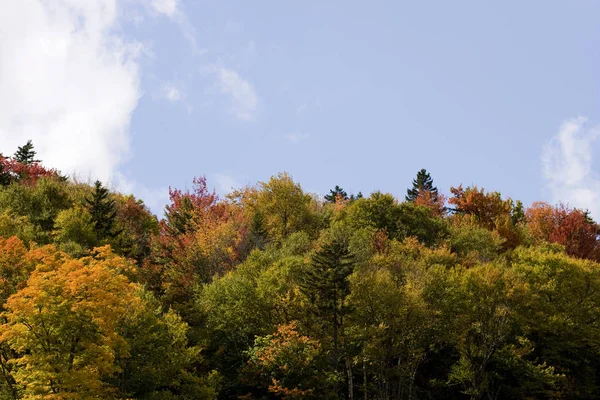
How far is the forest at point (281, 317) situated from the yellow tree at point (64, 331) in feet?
0.30

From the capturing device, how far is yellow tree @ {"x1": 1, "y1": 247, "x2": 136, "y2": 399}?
27406mm

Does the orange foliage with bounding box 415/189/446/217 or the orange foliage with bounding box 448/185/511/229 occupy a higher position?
the orange foliage with bounding box 415/189/446/217

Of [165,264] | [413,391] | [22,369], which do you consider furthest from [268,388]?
[165,264]

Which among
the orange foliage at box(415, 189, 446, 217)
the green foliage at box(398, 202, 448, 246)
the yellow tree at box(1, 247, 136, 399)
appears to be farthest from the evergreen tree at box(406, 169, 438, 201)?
the yellow tree at box(1, 247, 136, 399)

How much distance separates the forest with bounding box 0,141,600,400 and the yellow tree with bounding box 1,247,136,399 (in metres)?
0.09

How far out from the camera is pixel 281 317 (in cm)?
4291

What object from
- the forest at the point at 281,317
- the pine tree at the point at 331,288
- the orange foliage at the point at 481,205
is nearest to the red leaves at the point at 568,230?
the orange foliage at the point at 481,205

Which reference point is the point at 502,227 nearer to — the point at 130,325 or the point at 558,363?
the point at 558,363

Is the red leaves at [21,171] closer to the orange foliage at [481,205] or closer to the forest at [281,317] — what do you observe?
the forest at [281,317]

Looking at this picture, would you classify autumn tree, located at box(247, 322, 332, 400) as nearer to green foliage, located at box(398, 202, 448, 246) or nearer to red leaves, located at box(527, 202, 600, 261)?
green foliage, located at box(398, 202, 448, 246)

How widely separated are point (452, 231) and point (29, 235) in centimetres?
4619

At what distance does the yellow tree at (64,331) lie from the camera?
2741 cm

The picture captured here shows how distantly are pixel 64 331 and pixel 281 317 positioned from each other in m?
18.0

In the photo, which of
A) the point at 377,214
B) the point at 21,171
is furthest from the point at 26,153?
the point at 377,214
